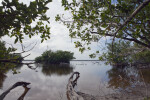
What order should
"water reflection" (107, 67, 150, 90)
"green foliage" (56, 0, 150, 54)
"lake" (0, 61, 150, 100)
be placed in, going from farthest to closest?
"water reflection" (107, 67, 150, 90)
"lake" (0, 61, 150, 100)
"green foliage" (56, 0, 150, 54)

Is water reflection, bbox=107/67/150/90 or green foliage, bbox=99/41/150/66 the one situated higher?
green foliage, bbox=99/41/150/66

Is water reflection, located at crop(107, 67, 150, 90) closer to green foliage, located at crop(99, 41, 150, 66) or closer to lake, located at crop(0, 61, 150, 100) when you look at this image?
lake, located at crop(0, 61, 150, 100)

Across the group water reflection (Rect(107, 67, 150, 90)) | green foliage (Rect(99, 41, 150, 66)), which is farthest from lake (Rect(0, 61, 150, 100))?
green foliage (Rect(99, 41, 150, 66))

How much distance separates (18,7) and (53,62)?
7931cm

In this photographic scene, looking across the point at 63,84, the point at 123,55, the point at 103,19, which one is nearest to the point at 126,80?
the point at 63,84

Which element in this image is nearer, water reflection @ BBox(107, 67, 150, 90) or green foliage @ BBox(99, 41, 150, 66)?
green foliage @ BBox(99, 41, 150, 66)

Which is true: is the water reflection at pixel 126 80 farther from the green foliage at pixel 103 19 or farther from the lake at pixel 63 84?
the green foliage at pixel 103 19

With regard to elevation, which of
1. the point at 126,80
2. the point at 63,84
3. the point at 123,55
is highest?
the point at 123,55

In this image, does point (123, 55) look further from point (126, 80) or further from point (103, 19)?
point (126, 80)

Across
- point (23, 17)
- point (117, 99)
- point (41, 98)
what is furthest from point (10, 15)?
point (41, 98)

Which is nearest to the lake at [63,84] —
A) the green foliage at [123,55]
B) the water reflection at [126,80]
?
the water reflection at [126,80]

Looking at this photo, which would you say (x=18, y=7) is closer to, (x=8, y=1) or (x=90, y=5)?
(x=8, y=1)

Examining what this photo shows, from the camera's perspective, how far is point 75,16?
4.49 m

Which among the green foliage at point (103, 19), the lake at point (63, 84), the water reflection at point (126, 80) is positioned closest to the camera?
the green foliage at point (103, 19)
